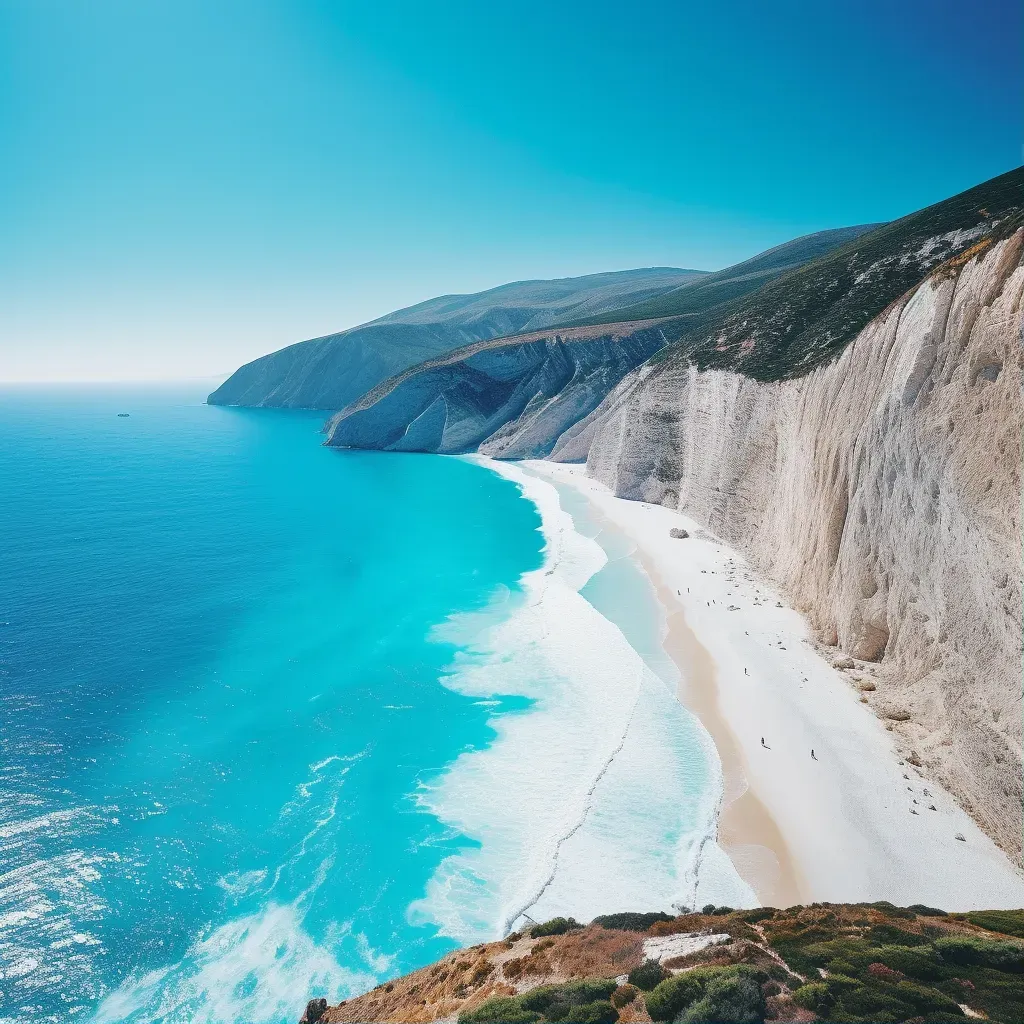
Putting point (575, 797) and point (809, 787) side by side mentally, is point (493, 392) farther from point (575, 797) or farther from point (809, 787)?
point (809, 787)

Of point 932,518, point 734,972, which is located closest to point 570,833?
point 734,972

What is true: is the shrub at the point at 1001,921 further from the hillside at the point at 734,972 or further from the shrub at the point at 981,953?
the shrub at the point at 981,953

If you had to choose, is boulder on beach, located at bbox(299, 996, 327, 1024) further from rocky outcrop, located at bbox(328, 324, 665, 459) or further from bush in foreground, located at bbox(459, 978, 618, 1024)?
rocky outcrop, located at bbox(328, 324, 665, 459)

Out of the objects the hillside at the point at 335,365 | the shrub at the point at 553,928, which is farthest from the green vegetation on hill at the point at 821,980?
the hillside at the point at 335,365

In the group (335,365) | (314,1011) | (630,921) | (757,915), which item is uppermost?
(335,365)

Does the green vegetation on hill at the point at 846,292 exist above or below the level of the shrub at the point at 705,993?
above

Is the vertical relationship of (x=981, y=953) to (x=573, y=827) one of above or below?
above
